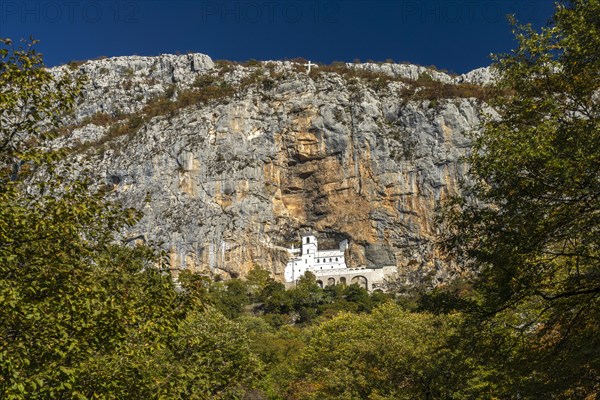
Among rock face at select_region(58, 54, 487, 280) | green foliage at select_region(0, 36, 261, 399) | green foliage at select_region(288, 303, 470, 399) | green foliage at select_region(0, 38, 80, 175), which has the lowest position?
green foliage at select_region(288, 303, 470, 399)

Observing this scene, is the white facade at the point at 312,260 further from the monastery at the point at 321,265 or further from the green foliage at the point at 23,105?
the green foliage at the point at 23,105

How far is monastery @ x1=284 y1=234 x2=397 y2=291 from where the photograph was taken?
299 feet

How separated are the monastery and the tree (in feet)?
262

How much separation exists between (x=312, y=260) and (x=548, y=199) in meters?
82.8

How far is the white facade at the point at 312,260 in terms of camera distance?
91.8 metres

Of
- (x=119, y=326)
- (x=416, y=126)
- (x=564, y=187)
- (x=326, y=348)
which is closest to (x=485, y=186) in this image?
(x=564, y=187)

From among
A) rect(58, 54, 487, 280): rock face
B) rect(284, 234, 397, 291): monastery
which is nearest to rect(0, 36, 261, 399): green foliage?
rect(58, 54, 487, 280): rock face

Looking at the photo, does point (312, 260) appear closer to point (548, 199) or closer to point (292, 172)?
point (292, 172)

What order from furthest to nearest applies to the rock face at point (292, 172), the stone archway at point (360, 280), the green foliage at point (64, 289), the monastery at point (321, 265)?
the monastery at point (321, 265) < the stone archway at point (360, 280) < the rock face at point (292, 172) < the green foliage at point (64, 289)

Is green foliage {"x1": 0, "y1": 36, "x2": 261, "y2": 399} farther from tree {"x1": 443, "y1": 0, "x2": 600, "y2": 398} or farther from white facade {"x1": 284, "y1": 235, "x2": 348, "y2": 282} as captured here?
white facade {"x1": 284, "y1": 235, "x2": 348, "y2": 282}

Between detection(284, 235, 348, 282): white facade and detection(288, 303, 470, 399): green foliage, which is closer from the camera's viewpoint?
detection(288, 303, 470, 399): green foliage

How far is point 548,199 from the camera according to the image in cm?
959

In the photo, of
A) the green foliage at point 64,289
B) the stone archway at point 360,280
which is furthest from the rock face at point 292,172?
the green foliage at point 64,289

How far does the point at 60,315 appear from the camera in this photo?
774 centimetres
